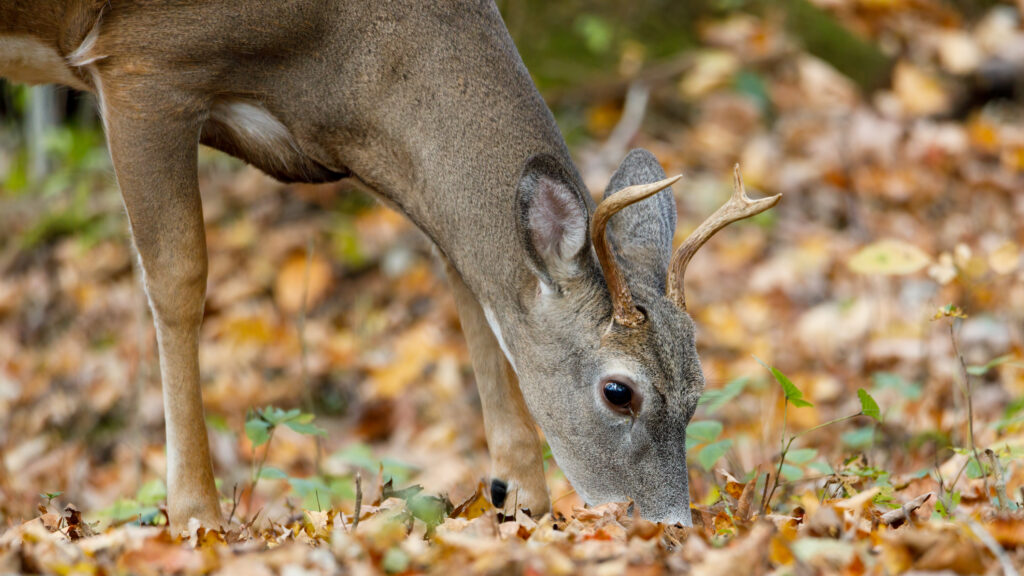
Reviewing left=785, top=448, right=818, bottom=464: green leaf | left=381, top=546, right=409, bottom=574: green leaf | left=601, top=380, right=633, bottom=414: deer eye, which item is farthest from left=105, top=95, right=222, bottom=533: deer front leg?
left=785, top=448, right=818, bottom=464: green leaf

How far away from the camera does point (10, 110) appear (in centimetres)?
1055

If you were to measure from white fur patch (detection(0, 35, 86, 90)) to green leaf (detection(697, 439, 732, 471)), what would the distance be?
2689 millimetres

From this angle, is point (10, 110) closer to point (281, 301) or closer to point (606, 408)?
point (281, 301)

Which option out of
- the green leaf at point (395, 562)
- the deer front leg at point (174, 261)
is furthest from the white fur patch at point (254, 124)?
the green leaf at point (395, 562)

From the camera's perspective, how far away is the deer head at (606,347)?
3.76 meters

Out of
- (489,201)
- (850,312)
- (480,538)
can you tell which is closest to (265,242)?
(850,312)

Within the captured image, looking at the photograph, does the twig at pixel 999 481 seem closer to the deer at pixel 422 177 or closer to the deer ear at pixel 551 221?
the deer at pixel 422 177

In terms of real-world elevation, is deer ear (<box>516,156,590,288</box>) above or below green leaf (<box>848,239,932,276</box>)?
above

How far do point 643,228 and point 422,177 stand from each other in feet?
2.79

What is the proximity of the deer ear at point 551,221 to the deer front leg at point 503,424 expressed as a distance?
656mm

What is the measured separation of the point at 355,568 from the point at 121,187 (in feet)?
7.00

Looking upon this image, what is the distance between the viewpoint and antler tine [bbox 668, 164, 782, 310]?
11.7 ft

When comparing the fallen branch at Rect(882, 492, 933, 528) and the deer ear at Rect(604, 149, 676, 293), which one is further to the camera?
the deer ear at Rect(604, 149, 676, 293)

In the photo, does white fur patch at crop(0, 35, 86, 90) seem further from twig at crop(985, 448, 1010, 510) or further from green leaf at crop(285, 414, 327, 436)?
twig at crop(985, 448, 1010, 510)
